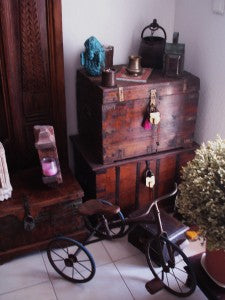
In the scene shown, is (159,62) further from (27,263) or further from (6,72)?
(27,263)

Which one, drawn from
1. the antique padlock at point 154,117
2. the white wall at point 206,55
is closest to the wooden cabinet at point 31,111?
the antique padlock at point 154,117

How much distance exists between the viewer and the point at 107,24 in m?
2.37

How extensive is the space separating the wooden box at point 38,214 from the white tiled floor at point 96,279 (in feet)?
0.36

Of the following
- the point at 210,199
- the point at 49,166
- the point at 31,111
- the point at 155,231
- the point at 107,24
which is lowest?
the point at 155,231

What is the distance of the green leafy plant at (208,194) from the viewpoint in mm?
1605

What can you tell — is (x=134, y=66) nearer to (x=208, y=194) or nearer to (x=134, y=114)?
(x=134, y=114)

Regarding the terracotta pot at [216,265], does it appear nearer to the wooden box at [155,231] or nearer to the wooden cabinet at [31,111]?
the wooden box at [155,231]

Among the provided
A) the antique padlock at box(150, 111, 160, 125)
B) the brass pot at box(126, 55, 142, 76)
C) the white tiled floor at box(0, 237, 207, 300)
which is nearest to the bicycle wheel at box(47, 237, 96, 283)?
the white tiled floor at box(0, 237, 207, 300)

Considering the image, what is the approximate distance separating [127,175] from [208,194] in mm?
836

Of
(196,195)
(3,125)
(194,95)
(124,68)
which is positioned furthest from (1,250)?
(194,95)

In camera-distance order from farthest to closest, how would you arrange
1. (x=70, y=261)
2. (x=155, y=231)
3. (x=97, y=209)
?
(x=155, y=231) < (x=70, y=261) < (x=97, y=209)

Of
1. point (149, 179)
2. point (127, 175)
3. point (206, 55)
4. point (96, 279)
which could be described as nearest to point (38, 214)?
point (96, 279)

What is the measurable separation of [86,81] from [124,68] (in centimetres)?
30

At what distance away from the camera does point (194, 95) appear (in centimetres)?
231
